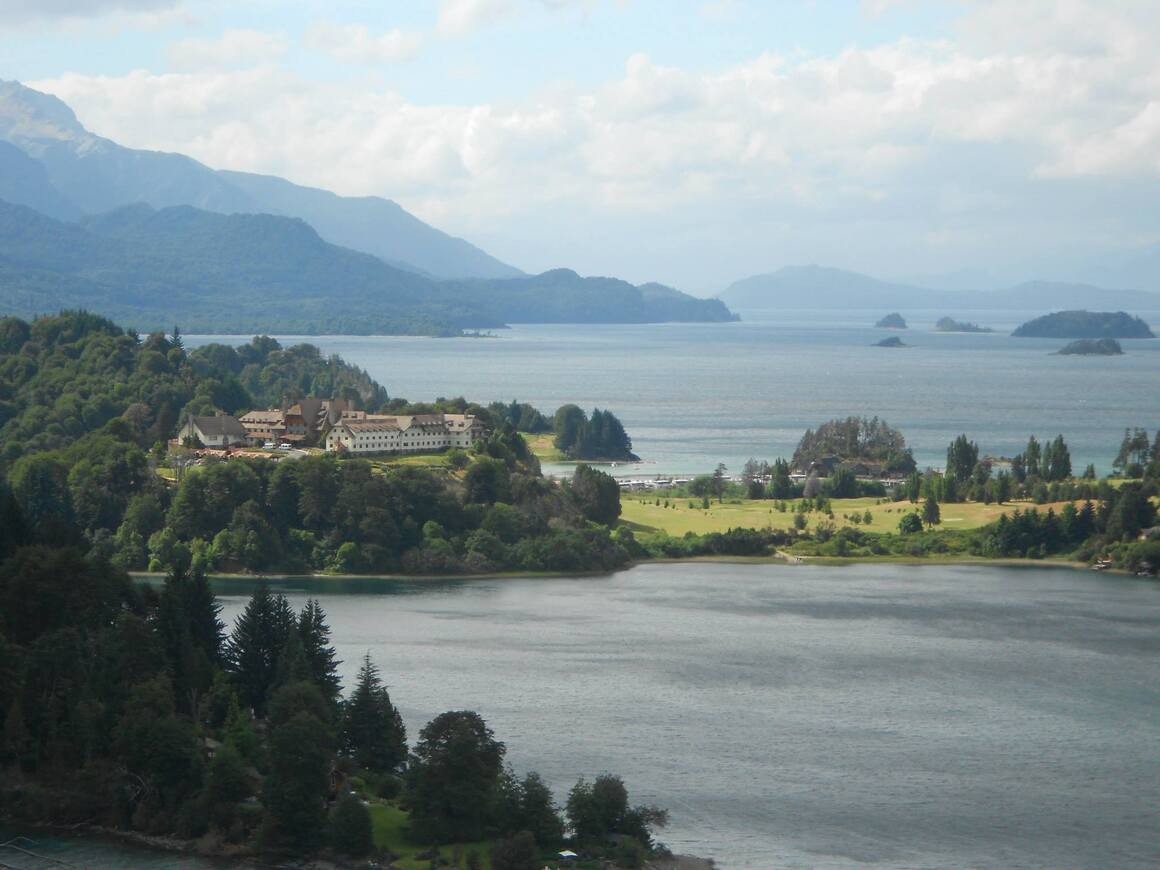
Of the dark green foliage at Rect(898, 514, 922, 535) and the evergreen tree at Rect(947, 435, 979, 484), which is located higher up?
the evergreen tree at Rect(947, 435, 979, 484)

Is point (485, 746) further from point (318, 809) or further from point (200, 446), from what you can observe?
point (200, 446)

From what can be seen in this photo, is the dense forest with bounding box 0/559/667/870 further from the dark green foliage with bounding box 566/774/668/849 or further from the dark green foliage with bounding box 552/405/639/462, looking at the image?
the dark green foliage with bounding box 552/405/639/462

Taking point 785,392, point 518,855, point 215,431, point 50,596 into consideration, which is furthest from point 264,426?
point 785,392

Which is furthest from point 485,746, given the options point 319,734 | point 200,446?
point 200,446

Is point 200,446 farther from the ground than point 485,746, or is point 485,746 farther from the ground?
point 200,446

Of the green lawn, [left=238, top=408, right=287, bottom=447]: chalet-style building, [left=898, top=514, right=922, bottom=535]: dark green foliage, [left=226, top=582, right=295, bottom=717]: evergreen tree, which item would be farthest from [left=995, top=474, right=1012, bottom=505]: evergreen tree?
the green lawn

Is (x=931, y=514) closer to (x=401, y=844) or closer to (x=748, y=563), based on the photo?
(x=748, y=563)

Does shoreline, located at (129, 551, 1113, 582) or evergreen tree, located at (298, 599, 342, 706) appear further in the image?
shoreline, located at (129, 551, 1113, 582)
